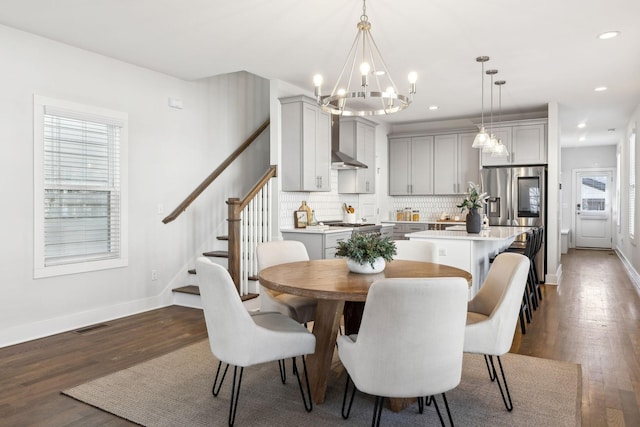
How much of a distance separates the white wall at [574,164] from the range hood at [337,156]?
753 centimetres

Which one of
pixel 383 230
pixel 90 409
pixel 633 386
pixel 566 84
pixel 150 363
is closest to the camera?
pixel 90 409

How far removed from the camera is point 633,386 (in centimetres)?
290

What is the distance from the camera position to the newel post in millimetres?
4727

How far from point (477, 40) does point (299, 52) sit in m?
1.65

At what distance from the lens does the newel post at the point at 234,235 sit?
4.73 m

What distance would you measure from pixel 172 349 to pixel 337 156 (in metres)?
3.59

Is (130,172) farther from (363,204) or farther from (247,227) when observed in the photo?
(363,204)

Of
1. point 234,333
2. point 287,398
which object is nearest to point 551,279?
point 287,398

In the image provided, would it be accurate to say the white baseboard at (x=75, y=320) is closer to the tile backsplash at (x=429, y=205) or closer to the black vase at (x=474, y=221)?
the black vase at (x=474, y=221)

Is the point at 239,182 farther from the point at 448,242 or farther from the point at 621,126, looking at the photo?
the point at 621,126

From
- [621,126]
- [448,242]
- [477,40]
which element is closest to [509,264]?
[448,242]

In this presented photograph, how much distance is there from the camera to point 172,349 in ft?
11.8

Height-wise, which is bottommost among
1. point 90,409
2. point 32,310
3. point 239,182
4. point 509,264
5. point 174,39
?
point 90,409

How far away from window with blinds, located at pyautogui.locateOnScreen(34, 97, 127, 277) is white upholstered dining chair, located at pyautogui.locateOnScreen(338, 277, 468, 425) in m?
3.35
